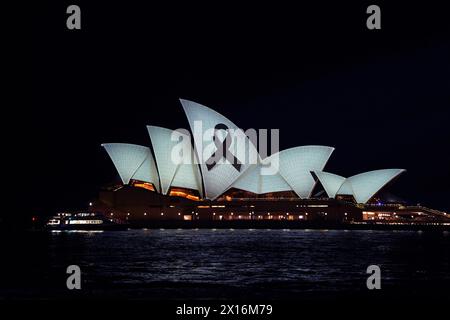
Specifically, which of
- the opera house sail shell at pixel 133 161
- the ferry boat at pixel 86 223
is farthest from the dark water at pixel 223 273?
the opera house sail shell at pixel 133 161

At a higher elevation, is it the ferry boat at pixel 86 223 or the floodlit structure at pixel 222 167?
the floodlit structure at pixel 222 167

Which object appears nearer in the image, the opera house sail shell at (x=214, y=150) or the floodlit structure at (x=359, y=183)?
the opera house sail shell at (x=214, y=150)

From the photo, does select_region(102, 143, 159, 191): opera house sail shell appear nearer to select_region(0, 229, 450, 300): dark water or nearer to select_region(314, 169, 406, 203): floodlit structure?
select_region(314, 169, 406, 203): floodlit structure

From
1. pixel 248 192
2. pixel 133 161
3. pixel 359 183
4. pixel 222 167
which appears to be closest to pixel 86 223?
pixel 133 161

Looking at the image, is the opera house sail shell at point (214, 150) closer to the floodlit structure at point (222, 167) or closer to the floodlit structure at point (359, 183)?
the floodlit structure at point (222, 167)

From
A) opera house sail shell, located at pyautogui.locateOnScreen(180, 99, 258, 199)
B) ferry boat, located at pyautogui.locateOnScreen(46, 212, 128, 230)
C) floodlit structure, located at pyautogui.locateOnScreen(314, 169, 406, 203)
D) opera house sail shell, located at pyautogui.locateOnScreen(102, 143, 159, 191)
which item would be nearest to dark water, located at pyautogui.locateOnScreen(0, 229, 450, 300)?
opera house sail shell, located at pyautogui.locateOnScreen(180, 99, 258, 199)
